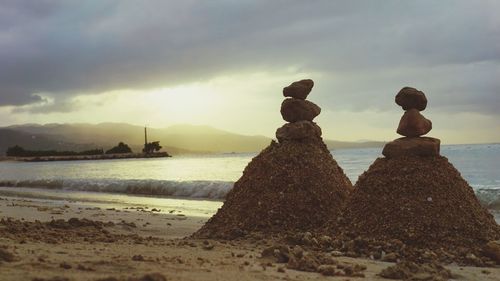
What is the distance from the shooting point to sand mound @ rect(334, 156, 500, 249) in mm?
7551

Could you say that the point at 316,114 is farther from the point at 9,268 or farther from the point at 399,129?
the point at 9,268

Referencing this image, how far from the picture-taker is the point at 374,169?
8.61 m

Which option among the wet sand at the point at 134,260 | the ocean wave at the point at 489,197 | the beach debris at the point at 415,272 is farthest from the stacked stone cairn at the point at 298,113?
the ocean wave at the point at 489,197

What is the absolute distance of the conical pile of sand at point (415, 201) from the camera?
24.8 feet

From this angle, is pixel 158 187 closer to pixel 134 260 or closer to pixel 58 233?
pixel 58 233

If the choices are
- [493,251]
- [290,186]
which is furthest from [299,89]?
[493,251]

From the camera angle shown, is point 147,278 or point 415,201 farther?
point 415,201

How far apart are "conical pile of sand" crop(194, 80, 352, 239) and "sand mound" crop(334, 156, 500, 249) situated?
0.72m

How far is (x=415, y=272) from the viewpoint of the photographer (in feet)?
19.8

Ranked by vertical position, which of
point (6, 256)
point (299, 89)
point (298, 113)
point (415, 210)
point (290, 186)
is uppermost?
point (299, 89)

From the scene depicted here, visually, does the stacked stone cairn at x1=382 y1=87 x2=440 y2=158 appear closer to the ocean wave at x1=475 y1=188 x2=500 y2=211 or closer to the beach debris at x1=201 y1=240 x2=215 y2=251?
the beach debris at x1=201 y1=240 x2=215 y2=251

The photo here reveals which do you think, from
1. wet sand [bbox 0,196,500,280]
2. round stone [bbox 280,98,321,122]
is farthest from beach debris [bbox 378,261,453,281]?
round stone [bbox 280,98,321,122]

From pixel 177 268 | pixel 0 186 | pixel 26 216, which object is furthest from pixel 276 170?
pixel 0 186

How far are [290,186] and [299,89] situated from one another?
166 centimetres
